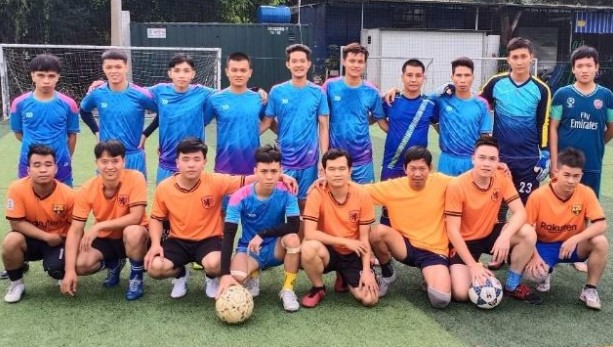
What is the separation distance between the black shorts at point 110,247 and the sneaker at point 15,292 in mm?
491

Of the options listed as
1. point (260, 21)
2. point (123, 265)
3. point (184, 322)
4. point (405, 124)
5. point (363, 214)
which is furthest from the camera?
point (260, 21)

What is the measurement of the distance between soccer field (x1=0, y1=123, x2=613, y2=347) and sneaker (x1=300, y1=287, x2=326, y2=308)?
0.14 ft

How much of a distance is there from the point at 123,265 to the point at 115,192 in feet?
1.88

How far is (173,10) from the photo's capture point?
1748 cm

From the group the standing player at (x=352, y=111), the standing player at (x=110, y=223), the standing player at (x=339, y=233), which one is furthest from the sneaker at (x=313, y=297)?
the standing player at (x=352, y=111)

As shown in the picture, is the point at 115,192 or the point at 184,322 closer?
the point at 184,322

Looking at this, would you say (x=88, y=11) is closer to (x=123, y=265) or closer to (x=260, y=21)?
(x=260, y=21)

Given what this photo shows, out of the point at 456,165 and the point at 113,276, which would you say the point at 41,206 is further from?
the point at 456,165

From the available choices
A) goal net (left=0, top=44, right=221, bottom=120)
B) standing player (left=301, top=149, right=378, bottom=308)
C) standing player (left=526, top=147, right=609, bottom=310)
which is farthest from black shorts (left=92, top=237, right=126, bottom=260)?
goal net (left=0, top=44, right=221, bottom=120)

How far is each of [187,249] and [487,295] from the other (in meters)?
1.83

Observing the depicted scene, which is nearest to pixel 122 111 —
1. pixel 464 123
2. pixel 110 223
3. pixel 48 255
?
pixel 110 223

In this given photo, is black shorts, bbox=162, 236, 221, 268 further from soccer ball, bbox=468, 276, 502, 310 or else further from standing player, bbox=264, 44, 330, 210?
soccer ball, bbox=468, 276, 502, 310

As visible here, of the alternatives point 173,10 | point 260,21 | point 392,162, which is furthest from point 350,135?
point 173,10

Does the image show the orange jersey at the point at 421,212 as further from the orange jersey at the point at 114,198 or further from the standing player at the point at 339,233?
the orange jersey at the point at 114,198
